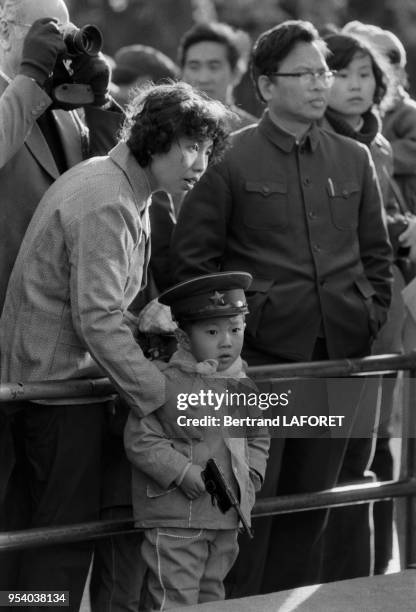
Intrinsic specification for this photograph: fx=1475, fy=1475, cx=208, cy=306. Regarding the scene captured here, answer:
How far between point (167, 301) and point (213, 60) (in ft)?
9.36

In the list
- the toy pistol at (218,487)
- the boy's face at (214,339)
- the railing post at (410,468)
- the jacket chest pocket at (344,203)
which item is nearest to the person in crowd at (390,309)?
the railing post at (410,468)

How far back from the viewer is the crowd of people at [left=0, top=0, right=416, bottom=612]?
14.5 feet

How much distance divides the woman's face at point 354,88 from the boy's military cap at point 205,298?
1783 mm

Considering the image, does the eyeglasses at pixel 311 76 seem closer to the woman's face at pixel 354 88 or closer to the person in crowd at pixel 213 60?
the woman's face at pixel 354 88

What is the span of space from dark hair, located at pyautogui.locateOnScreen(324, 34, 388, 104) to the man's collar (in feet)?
2.44

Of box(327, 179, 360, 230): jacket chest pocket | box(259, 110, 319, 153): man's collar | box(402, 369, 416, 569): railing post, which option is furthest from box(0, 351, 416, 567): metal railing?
box(259, 110, 319, 153): man's collar

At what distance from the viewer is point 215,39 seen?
7223mm

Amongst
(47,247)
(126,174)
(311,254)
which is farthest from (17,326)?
(311,254)

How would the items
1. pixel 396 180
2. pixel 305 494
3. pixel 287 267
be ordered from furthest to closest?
pixel 396 180, pixel 287 267, pixel 305 494

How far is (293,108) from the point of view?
5457 millimetres

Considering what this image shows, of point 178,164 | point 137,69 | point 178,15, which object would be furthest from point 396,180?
point 178,15

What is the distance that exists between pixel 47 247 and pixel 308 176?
4.38 ft

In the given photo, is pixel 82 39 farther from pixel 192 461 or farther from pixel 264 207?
pixel 192 461

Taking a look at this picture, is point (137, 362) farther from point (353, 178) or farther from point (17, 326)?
point (353, 178)
